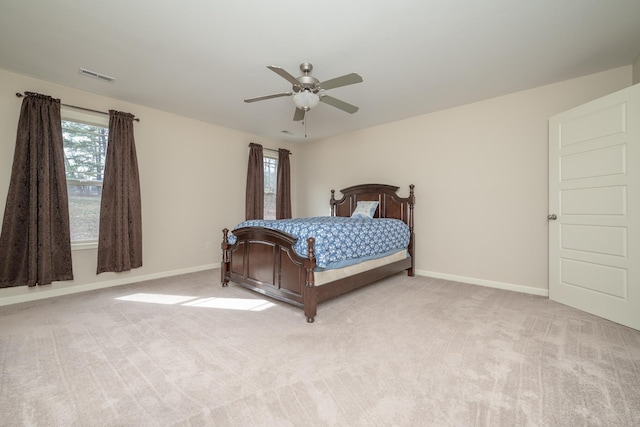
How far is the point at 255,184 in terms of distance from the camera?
→ 17.1ft

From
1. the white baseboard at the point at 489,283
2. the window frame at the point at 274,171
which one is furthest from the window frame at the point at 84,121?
the white baseboard at the point at 489,283

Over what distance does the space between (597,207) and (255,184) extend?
15.6 feet

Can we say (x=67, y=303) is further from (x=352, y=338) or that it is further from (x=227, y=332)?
Result: (x=352, y=338)

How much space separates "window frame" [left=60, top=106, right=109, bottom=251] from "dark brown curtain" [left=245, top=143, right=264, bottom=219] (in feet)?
7.24

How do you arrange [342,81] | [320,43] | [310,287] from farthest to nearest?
1. [310,287]
2. [320,43]
3. [342,81]

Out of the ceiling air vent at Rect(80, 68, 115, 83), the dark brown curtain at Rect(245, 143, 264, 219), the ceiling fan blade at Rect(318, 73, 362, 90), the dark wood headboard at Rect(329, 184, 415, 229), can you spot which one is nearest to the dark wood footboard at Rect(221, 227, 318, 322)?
the ceiling fan blade at Rect(318, 73, 362, 90)

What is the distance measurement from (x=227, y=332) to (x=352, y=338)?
41.6 inches

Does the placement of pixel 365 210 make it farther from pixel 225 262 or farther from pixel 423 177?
pixel 225 262

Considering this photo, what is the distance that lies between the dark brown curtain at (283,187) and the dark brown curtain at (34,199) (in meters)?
3.36

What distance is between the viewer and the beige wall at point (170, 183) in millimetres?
3037

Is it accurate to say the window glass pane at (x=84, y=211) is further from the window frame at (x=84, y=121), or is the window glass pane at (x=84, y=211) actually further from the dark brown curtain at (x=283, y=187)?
the dark brown curtain at (x=283, y=187)

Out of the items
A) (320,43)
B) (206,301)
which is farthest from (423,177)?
(206,301)

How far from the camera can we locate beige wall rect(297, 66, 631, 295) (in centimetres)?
330

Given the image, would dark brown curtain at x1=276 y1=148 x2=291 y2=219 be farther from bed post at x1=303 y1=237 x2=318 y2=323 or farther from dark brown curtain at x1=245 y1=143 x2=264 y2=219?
bed post at x1=303 y1=237 x2=318 y2=323
